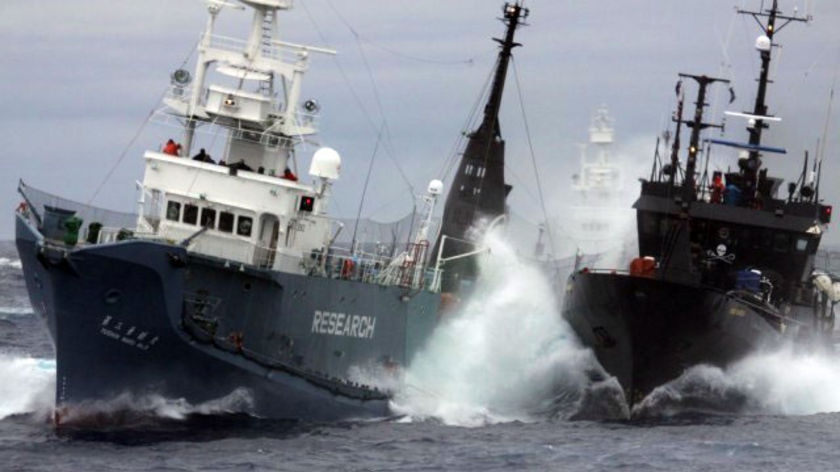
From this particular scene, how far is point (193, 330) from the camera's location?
39375mm

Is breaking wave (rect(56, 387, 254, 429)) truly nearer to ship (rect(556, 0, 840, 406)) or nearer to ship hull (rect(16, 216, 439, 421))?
ship hull (rect(16, 216, 439, 421))

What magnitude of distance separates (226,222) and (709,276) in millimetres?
16546

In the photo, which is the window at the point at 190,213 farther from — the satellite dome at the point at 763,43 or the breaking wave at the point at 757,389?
the satellite dome at the point at 763,43

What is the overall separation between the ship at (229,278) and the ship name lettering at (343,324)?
0.05m

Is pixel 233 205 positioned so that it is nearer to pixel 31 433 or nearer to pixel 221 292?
pixel 221 292

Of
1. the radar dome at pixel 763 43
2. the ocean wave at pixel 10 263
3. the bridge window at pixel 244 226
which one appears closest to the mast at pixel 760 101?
the radar dome at pixel 763 43

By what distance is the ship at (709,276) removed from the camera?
4759 cm

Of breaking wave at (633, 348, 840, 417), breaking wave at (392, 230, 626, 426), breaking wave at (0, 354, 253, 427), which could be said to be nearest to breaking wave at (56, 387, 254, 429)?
breaking wave at (0, 354, 253, 427)

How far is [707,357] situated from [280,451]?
1589 centimetres

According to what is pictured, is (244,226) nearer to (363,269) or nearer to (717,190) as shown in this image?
(363,269)

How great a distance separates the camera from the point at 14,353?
184ft

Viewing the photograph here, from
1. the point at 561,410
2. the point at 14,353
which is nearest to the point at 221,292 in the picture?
the point at 561,410

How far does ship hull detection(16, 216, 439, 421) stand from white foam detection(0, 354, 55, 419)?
2.15 metres

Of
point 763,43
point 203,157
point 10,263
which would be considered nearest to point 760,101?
point 763,43
